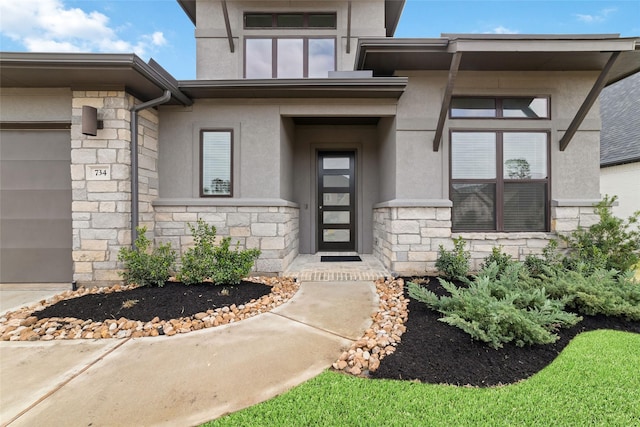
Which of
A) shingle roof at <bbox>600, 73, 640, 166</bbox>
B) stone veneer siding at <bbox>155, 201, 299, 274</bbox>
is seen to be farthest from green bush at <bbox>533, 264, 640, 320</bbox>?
shingle roof at <bbox>600, 73, 640, 166</bbox>

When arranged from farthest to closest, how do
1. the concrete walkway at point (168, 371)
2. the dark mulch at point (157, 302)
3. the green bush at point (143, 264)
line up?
the green bush at point (143, 264) → the dark mulch at point (157, 302) → the concrete walkway at point (168, 371)

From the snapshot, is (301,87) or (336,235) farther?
(336,235)

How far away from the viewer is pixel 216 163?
4863 mm

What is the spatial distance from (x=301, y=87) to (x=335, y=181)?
2.61 metres

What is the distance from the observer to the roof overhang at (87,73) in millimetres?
3570

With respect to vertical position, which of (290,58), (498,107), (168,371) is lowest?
(168,371)

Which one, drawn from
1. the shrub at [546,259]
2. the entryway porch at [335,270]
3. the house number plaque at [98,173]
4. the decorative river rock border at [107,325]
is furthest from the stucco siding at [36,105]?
the shrub at [546,259]

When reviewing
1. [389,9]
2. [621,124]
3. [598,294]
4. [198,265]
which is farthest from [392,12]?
[621,124]

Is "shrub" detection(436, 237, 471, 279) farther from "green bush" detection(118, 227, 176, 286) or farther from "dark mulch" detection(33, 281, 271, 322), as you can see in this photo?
"green bush" detection(118, 227, 176, 286)

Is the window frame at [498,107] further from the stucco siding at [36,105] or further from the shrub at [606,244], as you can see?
the stucco siding at [36,105]

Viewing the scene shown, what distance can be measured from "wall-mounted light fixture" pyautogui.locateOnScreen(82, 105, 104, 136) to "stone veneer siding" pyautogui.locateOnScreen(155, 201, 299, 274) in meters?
1.36

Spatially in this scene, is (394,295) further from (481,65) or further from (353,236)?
(481,65)

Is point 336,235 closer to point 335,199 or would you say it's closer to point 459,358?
point 335,199

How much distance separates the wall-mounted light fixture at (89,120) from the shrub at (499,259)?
6211 millimetres
